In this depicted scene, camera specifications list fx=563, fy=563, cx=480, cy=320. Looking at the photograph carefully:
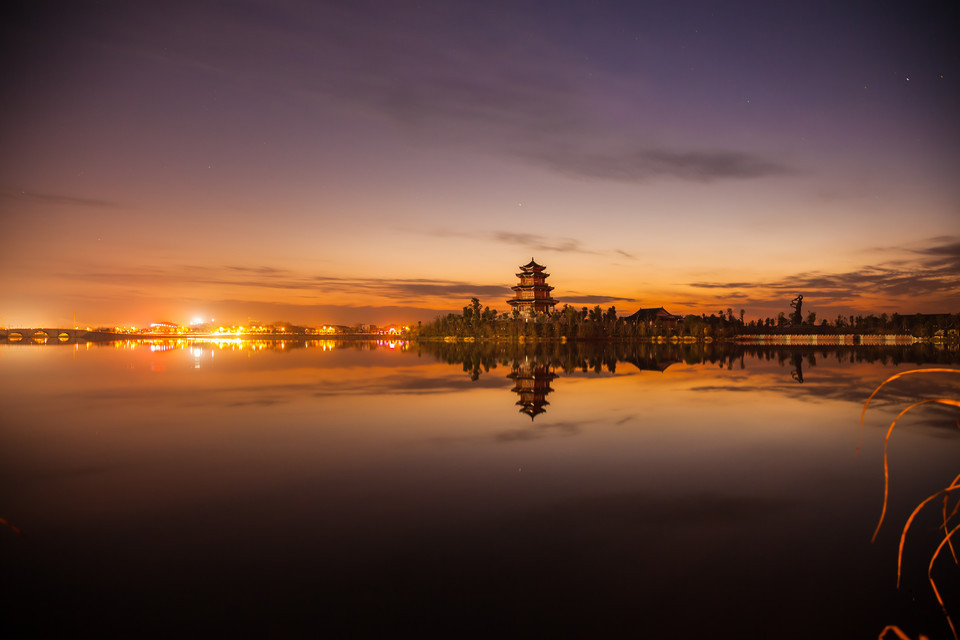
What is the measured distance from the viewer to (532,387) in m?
22.6

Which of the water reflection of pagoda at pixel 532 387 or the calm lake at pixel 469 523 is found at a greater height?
the water reflection of pagoda at pixel 532 387

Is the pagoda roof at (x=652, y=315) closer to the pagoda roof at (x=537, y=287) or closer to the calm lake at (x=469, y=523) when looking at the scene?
the pagoda roof at (x=537, y=287)

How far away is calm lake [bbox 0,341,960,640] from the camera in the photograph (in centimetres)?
525

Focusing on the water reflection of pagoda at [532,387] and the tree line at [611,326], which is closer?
the water reflection of pagoda at [532,387]

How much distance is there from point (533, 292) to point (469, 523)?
8458cm

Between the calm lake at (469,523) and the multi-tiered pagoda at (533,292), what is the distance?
74976mm

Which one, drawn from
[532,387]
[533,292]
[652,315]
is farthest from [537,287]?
[532,387]

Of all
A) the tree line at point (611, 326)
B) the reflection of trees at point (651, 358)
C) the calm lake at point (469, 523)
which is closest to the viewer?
the calm lake at point (469, 523)

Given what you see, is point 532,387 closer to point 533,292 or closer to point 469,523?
point 469,523

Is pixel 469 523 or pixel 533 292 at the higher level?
pixel 533 292

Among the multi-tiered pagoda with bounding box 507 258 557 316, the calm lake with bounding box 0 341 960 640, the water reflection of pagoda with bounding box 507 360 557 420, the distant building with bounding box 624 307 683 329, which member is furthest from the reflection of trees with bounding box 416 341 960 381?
the distant building with bounding box 624 307 683 329

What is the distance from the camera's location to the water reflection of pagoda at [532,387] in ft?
56.4

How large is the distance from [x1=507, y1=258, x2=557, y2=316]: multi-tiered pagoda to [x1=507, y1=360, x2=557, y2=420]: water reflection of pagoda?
190 feet

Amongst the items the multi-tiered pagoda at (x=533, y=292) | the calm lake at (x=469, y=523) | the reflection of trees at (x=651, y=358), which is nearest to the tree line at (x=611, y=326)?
the multi-tiered pagoda at (x=533, y=292)
